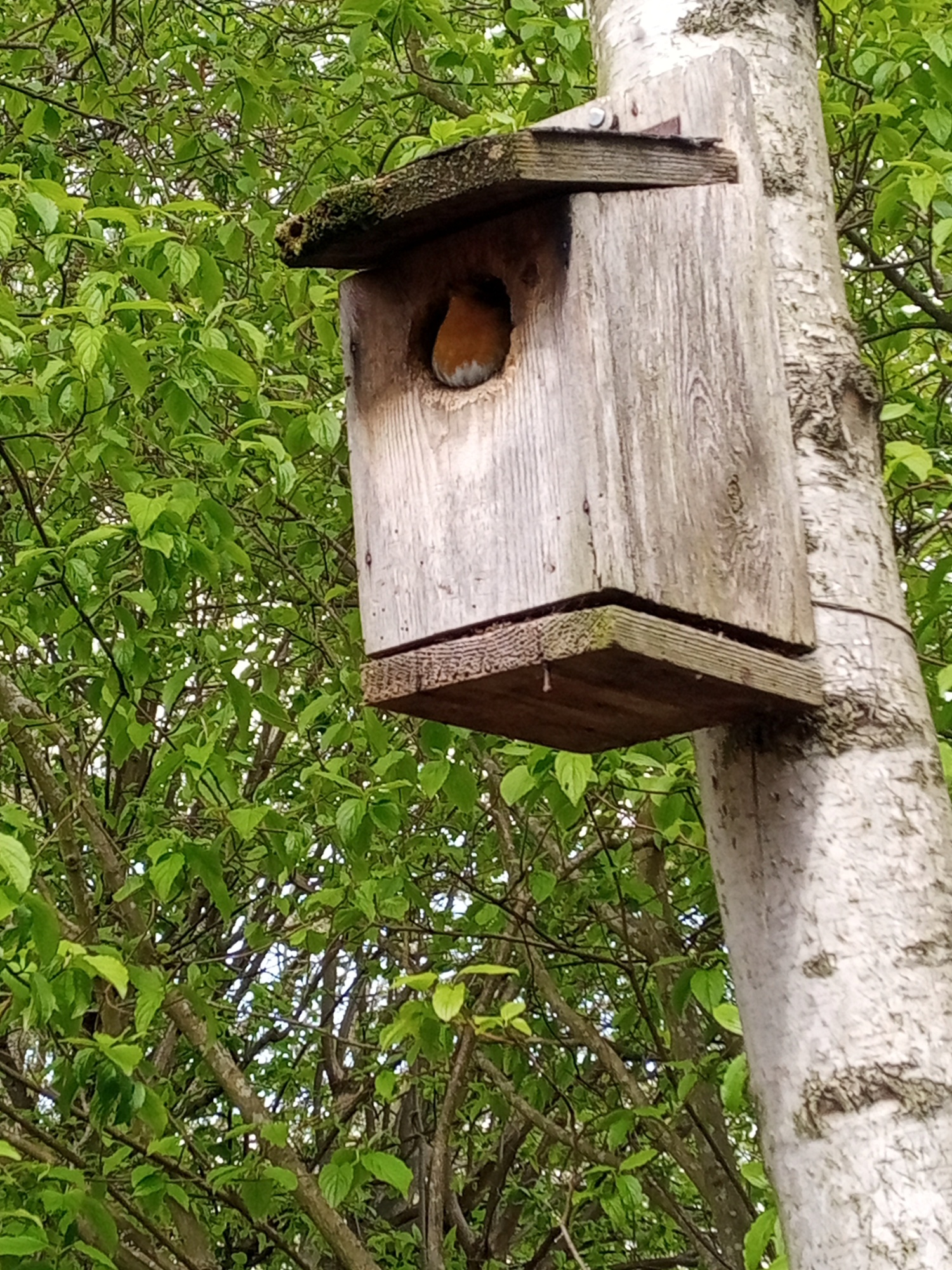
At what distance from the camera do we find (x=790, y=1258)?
133 centimetres

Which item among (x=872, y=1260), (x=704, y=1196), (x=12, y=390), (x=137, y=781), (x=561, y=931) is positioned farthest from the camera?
(x=137, y=781)

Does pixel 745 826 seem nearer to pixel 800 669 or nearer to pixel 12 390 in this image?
pixel 800 669

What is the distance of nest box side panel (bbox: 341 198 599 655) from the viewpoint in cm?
147

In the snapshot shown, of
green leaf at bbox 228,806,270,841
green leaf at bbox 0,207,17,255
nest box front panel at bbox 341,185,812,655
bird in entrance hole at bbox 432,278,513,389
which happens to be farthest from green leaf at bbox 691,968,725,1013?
green leaf at bbox 0,207,17,255

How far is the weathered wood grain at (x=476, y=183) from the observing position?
1.46m

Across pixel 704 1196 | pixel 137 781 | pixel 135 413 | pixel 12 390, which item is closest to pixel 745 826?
pixel 12 390

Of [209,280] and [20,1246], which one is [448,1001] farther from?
[209,280]

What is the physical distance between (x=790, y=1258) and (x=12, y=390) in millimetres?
1759

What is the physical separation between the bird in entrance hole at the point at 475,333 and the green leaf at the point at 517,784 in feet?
3.06

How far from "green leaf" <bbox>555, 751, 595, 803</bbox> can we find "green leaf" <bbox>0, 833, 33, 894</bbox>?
79cm

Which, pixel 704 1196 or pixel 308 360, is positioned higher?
pixel 308 360

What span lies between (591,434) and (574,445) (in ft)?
0.07

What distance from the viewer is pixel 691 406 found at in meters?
1.55

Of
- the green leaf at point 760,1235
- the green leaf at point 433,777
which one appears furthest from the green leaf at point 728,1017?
the green leaf at point 433,777
